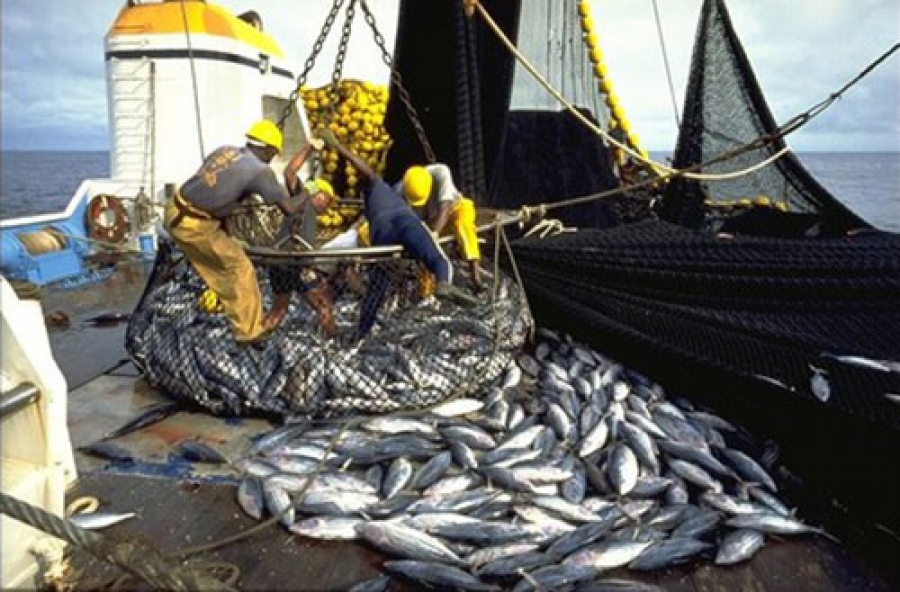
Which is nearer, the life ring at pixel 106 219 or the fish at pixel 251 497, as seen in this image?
the fish at pixel 251 497

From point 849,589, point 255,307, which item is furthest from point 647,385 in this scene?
point 255,307

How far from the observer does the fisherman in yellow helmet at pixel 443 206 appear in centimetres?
539

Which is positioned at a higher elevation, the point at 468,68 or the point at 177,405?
the point at 468,68

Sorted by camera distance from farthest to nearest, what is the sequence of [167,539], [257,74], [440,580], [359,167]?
1. [257,74]
2. [359,167]
3. [167,539]
4. [440,580]

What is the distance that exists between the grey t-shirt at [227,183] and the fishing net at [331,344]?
1.92 ft

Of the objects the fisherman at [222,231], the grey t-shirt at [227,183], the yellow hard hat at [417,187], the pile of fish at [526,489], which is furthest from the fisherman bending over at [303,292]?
the yellow hard hat at [417,187]

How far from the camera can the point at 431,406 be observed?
4.91 meters

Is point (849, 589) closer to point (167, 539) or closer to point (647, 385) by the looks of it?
point (647, 385)

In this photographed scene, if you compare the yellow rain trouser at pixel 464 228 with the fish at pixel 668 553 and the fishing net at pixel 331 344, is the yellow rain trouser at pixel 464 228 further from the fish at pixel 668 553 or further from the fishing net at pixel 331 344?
the fish at pixel 668 553

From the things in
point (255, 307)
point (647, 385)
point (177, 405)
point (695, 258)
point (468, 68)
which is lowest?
point (177, 405)

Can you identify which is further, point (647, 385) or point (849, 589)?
point (647, 385)

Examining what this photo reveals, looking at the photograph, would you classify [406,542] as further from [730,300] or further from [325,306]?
[730,300]

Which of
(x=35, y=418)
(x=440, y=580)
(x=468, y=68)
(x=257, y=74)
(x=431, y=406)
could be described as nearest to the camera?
(x=35, y=418)

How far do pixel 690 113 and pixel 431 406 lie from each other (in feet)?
26.1
